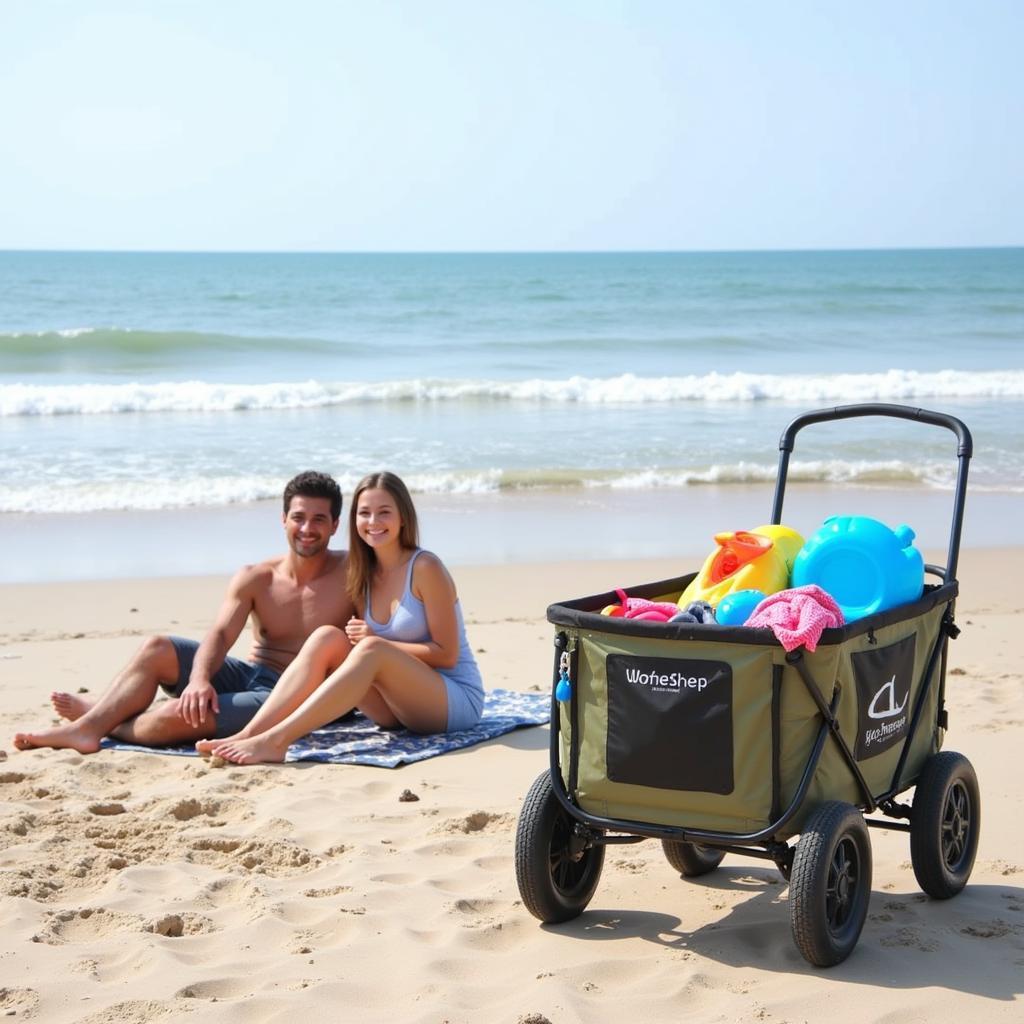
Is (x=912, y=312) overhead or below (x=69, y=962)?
overhead

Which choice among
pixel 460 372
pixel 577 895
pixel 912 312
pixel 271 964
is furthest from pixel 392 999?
pixel 912 312

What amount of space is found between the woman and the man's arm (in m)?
0.15

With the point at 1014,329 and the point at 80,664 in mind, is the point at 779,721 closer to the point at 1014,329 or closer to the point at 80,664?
the point at 80,664

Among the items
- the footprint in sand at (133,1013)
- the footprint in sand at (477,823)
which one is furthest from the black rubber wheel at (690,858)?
the footprint in sand at (133,1013)

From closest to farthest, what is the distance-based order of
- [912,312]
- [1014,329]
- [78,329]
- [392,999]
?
[392,999]
[78,329]
[1014,329]
[912,312]

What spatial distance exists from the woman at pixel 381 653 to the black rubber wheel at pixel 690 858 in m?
1.56

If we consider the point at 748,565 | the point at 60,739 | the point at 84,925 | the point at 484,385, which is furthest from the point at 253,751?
the point at 484,385

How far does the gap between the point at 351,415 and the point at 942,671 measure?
14538 mm

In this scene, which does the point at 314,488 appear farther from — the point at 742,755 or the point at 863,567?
the point at 742,755

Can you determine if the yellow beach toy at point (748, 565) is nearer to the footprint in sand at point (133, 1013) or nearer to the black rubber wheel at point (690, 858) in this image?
the black rubber wheel at point (690, 858)

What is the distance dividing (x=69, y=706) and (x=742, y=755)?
3.26 m

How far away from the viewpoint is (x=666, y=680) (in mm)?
3164

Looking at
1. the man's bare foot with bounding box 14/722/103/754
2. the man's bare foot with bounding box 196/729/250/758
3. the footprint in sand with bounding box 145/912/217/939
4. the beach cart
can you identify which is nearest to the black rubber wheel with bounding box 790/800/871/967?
the beach cart

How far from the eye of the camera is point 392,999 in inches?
122
